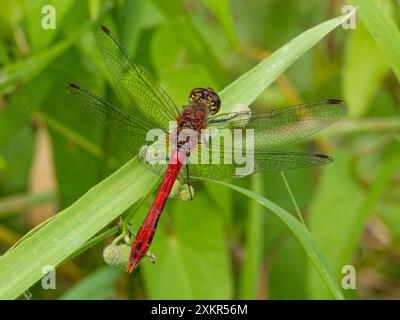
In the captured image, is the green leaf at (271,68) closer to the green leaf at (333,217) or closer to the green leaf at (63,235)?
the green leaf at (63,235)

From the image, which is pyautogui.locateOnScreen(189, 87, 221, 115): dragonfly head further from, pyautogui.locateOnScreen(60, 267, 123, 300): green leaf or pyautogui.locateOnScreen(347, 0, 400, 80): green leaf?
pyautogui.locateOnScreen(60, 267, 123, 300): green leaf

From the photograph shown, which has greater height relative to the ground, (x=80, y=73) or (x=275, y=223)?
(x=80, y=73)

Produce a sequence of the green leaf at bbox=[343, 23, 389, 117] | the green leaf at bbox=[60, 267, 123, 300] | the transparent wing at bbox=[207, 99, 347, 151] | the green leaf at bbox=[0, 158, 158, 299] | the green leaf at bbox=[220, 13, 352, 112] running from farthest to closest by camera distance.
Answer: the green leaf at bbox=[343, 23, 389, 117]
the green leaf at bbox=[60, 267, 123, 300]
the transparent wing at bbox=[207, 99, 347, 151]
the green leaf at bbox=[220, 13, 352, 112]
the green leaf at bbox=[0, 158, 158, 299]

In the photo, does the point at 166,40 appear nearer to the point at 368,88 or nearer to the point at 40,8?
the point at 40,8

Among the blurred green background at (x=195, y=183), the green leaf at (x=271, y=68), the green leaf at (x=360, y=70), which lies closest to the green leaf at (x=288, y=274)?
the blurred green background at (x=195, y=183)

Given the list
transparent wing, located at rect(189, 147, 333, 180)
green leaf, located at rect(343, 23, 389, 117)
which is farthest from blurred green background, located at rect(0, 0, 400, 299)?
transparent wing, located at rect(189, 147, 333, 180)
